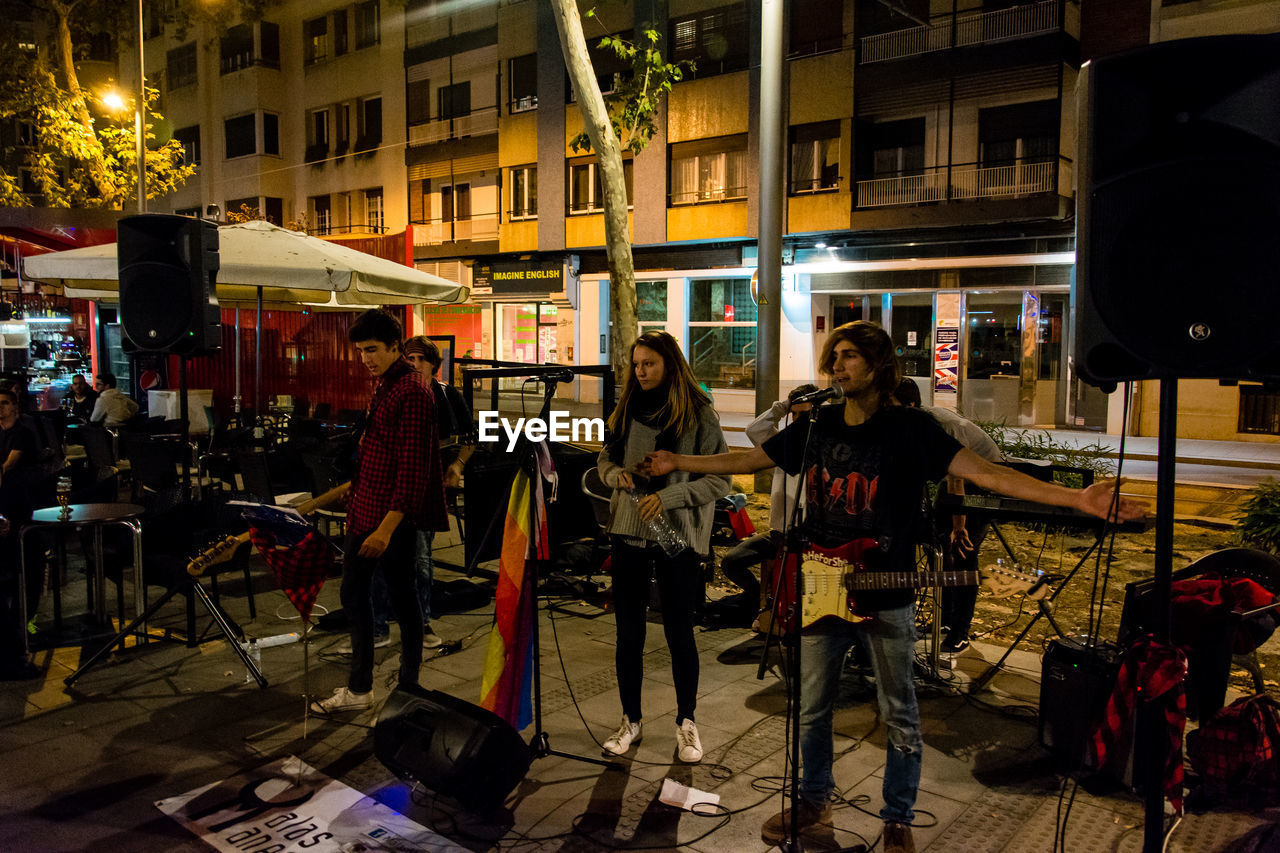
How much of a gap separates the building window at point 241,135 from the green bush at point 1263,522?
3297 cm

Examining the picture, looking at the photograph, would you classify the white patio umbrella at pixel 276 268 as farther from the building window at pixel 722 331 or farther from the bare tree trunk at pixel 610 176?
the building window at pixel 722 331

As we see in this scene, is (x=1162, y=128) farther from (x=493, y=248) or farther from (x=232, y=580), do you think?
(x=493, y=248)

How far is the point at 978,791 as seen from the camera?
13.1 feet

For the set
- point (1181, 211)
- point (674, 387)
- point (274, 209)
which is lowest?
point (674, 387)

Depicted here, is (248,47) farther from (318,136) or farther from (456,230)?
(456,230)

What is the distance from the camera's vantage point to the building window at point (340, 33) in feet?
103

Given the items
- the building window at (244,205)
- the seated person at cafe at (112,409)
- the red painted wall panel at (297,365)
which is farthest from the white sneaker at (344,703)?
the building window at (244,205)

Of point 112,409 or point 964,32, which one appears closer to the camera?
point 112,409

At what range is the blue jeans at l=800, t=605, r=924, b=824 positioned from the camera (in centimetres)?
334

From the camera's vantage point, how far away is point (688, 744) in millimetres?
4238

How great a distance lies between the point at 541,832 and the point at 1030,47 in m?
19.8

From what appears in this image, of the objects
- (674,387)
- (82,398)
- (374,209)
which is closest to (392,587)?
(674,387)

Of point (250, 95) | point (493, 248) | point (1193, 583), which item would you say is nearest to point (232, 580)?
point (1193, 583)

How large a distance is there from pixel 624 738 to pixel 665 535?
0.99m
